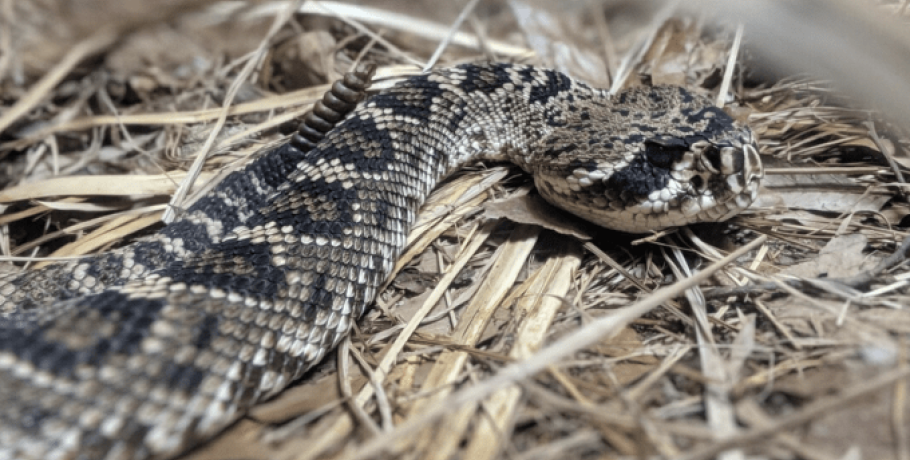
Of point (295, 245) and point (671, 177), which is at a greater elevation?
point (671, 177)

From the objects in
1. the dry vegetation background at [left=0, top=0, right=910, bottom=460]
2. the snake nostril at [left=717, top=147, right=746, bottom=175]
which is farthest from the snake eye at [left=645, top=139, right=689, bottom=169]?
the dry vegetation background at [left=0, top=0, right=910, bottom=460]

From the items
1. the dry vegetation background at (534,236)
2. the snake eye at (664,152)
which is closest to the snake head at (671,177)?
the snake eye at (664,152)

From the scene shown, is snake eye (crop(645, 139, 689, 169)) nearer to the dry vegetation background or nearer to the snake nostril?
the snake nostril

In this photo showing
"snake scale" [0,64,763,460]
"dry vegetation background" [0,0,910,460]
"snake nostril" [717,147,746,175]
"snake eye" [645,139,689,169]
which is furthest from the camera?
"snake eye" [645,139,689,169]

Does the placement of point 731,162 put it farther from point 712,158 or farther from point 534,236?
point 534,236

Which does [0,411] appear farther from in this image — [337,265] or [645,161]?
[645,161]

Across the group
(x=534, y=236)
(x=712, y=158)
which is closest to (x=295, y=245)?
(x=534, y=236)

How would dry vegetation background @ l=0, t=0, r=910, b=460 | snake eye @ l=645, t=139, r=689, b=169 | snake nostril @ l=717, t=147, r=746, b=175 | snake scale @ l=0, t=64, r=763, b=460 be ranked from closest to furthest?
dry vegetation background @ l=0, t=0, r=910, b=460 < snake scale @ l=0, t=64, r=763, b=460 < snake nostril @ l=717, t=147, r=746, b=175 < snake eye @ l=645, t=139, r=689, b=169
